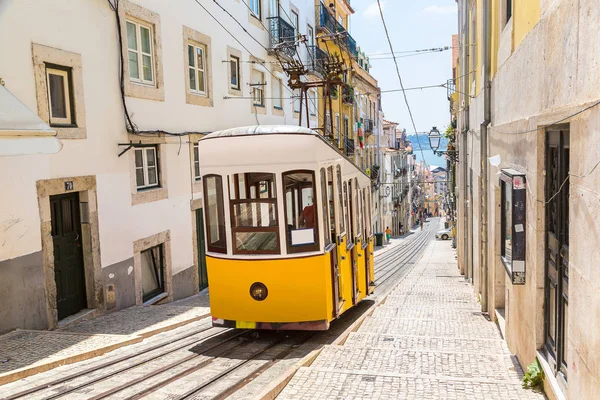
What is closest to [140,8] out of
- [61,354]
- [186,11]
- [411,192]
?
[186,11]

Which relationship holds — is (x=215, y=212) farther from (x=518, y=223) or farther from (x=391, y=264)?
(x=391, y=264)

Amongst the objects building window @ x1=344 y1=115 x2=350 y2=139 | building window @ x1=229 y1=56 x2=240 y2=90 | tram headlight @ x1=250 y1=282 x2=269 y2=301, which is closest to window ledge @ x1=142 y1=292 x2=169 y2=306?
tram headlight @ x1=250 y1=282 x2=269 y2=301

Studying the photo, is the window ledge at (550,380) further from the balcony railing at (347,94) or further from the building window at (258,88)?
the balcony railing at (347,94)

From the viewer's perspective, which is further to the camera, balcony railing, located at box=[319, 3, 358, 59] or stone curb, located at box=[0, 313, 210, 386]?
balcony railing, located at box=[319, 3, 358, 59]

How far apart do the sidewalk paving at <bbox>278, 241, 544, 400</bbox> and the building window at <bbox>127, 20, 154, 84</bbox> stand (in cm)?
642

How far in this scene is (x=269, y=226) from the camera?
276 inches

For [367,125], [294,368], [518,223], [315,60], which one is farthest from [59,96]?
[367,125]

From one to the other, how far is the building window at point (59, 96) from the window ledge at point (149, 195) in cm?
207

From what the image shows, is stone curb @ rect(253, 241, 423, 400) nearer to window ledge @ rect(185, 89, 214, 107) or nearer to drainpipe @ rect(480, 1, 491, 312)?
drainpipe @ rect(480, 1, 491, 312)

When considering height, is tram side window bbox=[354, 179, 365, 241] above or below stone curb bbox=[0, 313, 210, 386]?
above

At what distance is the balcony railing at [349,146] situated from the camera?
30.2 m

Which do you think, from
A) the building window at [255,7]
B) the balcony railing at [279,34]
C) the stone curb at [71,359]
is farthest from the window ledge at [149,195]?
the balcony railing at [279,34]

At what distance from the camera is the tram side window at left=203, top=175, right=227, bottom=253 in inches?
281

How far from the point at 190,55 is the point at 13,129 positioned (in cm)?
724
